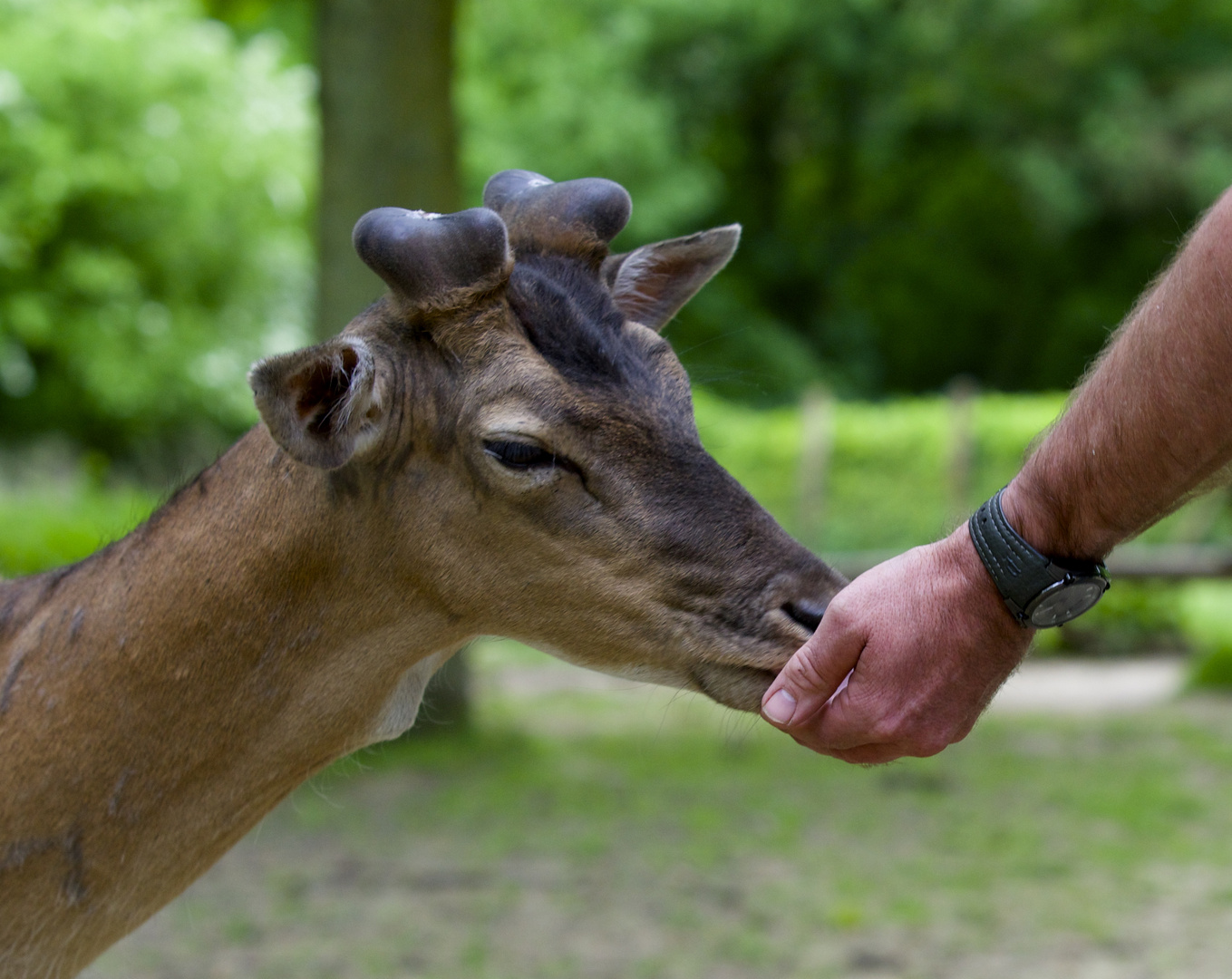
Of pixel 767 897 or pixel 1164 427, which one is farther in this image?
pixel 767 897

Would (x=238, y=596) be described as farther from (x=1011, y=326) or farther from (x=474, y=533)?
(x=1011, y=326)

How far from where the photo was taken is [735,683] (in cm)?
271

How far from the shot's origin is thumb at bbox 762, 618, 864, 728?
2441mm

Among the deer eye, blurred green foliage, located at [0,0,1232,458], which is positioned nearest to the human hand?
the deer eye

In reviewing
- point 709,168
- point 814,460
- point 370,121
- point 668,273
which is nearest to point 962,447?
point 814,460

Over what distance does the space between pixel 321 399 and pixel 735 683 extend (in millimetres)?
1060

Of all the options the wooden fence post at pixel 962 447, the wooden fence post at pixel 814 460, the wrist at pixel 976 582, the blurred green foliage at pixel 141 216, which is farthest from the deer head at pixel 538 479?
the wooden fence post at pixel 814 460

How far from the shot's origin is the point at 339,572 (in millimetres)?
2811

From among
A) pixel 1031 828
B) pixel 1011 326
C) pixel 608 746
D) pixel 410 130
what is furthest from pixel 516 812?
pixel 1011 326

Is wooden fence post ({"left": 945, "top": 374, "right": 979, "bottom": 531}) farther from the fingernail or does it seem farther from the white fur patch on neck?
the fingernail

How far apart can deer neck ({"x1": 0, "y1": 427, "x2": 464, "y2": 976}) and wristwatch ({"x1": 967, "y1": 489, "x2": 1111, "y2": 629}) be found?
1.21 m

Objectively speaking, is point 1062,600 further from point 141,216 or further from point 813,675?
point 141,216

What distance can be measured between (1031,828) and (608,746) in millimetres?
3434

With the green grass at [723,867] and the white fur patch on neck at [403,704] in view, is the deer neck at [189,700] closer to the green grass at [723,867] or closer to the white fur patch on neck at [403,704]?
the white fur patch on neck at [403,704]
